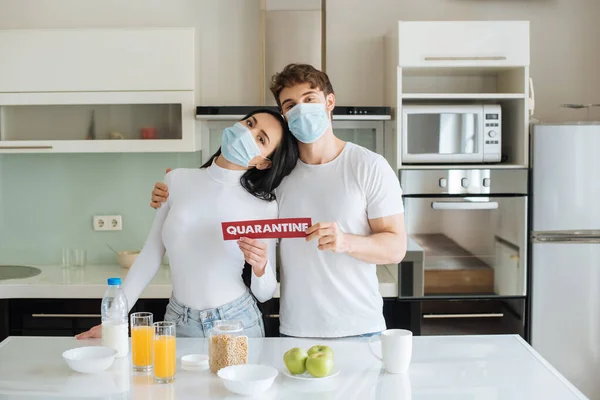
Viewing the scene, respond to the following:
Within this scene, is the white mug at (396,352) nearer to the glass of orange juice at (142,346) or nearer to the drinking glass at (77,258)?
the glass of orange juice at (142,346)

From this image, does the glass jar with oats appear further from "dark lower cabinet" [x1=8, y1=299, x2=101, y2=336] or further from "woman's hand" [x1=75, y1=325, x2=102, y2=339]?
"dark lower cabinet" [x1=8, y1=299, x2=101, y2=336]

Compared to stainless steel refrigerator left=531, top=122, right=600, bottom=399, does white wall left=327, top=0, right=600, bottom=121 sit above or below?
above

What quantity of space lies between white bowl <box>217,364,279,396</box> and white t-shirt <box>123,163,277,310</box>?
15.1 inches

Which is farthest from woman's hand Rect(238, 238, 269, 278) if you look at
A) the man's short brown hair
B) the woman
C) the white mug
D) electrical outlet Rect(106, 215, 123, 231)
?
electrical outlet Rect(106, 215, 123, 231)

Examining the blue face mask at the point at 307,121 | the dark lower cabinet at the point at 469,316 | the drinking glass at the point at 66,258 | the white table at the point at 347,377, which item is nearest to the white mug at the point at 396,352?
the white table at the point at 347,377

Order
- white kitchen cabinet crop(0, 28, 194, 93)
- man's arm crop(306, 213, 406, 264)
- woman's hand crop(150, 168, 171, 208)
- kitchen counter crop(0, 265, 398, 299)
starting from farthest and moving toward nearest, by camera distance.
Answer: white kitchen cabinet crop(0, 28, 194, 93), kitchen counter crop(0, 265, 398, 299), woman's hand crop(150, 168, 171, 208), man's arm crop(306, 213, 406, 264)

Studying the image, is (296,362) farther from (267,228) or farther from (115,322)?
(115,322)

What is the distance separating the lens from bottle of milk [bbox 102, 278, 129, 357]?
191 centimetres

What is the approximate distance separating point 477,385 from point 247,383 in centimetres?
55

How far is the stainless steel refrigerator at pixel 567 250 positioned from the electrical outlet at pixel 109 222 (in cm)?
207

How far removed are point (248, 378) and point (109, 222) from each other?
7.73 ft

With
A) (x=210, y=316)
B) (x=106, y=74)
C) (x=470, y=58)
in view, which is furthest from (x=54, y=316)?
(x=470, y=58)

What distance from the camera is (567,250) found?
339cm

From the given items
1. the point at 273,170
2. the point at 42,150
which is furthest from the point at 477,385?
the point at 42,150
